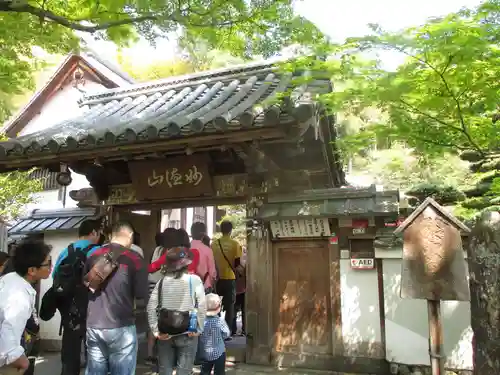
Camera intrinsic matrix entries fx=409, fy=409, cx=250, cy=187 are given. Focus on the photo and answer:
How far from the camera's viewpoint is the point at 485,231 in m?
4.45

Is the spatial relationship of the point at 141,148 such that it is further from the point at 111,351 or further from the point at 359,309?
the point at 359,309

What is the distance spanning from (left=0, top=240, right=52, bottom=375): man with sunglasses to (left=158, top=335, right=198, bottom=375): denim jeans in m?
1.74

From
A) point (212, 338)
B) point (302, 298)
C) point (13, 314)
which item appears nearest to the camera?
point (13, 314)

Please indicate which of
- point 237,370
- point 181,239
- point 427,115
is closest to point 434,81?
point 427,115

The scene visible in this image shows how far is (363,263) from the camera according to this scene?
267 inches

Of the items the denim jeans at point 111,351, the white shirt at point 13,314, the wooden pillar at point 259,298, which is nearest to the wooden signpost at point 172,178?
the wooden pillar at point 259,298

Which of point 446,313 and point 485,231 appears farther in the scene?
point 446,313

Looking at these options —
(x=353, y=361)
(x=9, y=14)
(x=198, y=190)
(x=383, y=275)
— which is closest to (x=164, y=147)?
(x=198, y=190)

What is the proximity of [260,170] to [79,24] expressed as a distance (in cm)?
386

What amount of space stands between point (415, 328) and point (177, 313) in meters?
3.88

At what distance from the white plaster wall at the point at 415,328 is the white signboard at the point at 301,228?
3.72 feet

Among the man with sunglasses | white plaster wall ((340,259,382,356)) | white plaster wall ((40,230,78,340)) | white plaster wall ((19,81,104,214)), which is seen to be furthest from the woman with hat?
white plaster wall ((19,81,104,214))

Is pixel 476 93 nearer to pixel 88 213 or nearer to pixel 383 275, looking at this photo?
pixel 383 275

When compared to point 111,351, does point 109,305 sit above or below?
above
